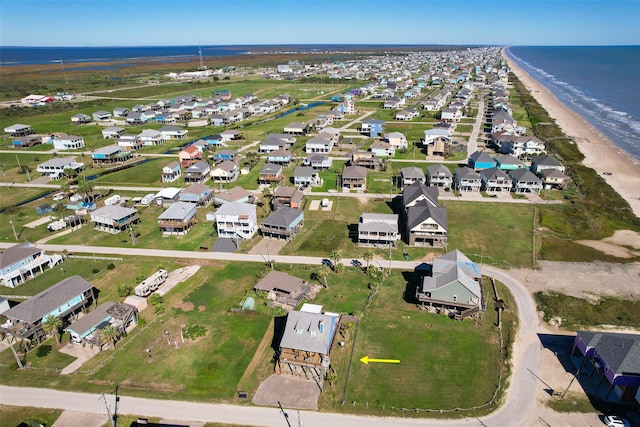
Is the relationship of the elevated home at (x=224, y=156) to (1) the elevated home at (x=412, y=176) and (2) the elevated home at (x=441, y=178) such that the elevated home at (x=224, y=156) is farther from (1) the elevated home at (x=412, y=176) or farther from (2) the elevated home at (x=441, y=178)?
(2) the elevated home at (x=441, y=178)

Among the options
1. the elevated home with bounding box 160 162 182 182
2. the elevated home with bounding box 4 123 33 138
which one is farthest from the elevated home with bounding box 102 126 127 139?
the elevated home with bounding box 160 162 182 182

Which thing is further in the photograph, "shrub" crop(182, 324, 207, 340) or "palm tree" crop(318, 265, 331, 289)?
"palm tree" crop(318, 265, 331, 289)

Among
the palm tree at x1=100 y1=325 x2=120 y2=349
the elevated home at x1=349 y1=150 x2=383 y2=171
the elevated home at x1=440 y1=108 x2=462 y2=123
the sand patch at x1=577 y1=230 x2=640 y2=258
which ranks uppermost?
the elevated home at x1=440 y1=108 x2=462 y2=123

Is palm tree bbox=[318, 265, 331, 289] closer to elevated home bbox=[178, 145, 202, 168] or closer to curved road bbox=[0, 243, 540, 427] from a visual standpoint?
curved road bbox=[0, 243, 540, 427]

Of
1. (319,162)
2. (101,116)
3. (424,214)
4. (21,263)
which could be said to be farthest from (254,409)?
(101,116)

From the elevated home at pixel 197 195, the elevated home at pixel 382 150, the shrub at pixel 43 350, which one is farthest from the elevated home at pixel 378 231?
the elevated home at pixel 382 150

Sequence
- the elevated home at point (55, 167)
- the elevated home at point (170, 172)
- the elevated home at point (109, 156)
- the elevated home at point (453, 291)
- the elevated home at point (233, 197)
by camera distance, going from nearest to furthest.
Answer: the elevated home at point (453, 291)
the elevated home at point (233, 197)
the elevated home at point (170, 172)
the elevated home at point (55, 167)
the elevated home at point (109, 156)
